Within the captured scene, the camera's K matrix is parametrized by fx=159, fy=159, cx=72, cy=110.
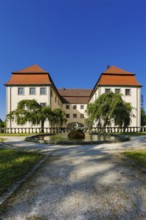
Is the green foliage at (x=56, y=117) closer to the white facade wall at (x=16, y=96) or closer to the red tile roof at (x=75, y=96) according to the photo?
the white facade wall at (x=16, y=96)

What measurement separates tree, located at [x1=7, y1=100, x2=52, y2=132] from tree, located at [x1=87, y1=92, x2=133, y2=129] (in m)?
5.14

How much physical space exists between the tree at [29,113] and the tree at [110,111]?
514 cm

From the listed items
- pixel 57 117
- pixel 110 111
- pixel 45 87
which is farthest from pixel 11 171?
pixel 45 87

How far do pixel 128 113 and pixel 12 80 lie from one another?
21.0 meters

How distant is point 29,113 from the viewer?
1767cm

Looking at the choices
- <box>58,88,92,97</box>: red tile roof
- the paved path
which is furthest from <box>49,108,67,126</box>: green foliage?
<box>58,88,92,97</box>: red tile roof

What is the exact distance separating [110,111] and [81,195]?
13297 mm

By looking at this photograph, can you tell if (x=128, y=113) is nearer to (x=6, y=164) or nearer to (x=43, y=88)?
(x=6, y=164)

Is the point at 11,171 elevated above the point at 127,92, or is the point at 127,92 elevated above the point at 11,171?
the point at 127,92

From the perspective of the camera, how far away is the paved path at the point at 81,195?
2.11m

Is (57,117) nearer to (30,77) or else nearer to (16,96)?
(16,96)

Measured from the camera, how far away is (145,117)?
151ft

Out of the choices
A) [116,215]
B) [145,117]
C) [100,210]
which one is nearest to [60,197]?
[100,210]

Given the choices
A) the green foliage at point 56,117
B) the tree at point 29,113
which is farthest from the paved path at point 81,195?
the green foliage at point 56,117
